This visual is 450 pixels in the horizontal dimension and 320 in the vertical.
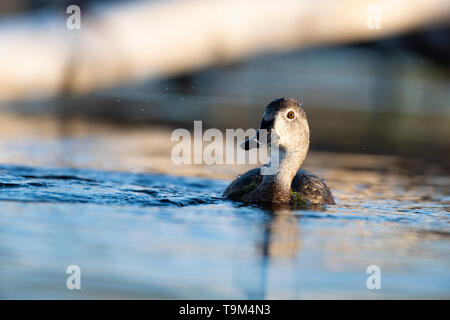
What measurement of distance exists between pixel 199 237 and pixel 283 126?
165 cm

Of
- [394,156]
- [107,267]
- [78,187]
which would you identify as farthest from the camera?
[394,156]

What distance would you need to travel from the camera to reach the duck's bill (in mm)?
5895

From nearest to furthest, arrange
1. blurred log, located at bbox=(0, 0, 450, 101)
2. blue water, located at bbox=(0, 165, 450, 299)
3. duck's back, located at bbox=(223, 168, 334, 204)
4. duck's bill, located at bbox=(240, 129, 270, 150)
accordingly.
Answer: blue water, located at bbox=(0, 165, 450, 299) → duck's bill, located at bbox=(240, 129, 270, 150) → duck's back, located at bbox=(223, 168, 334, 204) → blurred log, located at bbox=(0, 0, 450, 101)

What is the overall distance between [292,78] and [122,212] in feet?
36.6

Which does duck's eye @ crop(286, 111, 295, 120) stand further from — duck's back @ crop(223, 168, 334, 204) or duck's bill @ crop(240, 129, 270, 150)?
duck's back @ crop(223, 168, 334, 204)

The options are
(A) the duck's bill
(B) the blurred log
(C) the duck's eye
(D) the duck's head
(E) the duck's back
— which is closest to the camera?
(A) the duck's bill

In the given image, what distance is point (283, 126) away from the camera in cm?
609

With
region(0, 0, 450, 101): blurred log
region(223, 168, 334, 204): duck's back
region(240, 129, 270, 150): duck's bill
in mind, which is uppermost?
region(0, 0, 450, 101): blurred log

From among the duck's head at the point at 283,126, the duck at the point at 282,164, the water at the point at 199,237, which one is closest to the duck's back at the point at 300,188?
the duck at the point at 282,164

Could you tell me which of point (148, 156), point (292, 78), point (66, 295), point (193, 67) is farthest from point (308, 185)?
point (292, 78)

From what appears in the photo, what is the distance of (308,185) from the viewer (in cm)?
640

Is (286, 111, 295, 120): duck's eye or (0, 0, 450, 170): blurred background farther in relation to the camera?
(0, 0, 450, 170): blurred background

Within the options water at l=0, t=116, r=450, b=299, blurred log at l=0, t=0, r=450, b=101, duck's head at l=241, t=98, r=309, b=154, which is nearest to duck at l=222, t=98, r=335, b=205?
duck's head at l=241, t=98, r=309, b=154
